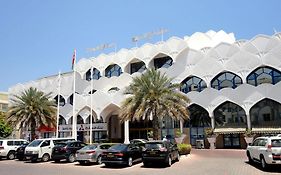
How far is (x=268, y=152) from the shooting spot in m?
14.8

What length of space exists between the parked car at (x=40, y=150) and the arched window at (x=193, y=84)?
18992 millimetres

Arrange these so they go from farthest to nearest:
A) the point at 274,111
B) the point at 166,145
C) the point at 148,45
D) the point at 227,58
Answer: the point at 148,45, the point at 227,58, the point at 274,111, the point at 166,145

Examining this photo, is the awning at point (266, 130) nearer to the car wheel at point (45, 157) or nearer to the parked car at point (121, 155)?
the parked car at point (121, 155)

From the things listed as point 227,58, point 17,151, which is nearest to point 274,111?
point 227,58

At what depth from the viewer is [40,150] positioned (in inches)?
912

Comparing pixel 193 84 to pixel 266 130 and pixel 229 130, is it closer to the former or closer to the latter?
pixel 229 130

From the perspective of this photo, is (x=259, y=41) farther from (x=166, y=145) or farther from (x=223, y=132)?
(x=166, y=145)

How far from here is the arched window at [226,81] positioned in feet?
113

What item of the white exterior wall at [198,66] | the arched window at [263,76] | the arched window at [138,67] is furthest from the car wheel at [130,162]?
the arched window at [138,67]

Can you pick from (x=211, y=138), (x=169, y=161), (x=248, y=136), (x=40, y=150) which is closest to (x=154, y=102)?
(x=169, y=161)

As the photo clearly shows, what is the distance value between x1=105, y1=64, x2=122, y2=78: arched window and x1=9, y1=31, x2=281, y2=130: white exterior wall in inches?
36.3

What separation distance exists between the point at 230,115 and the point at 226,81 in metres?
4.10

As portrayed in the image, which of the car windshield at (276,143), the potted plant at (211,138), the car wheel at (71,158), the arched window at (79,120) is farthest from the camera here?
the arched window at (79,120)

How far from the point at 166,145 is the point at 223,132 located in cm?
1620
